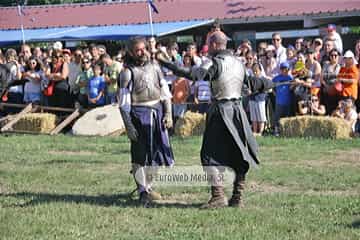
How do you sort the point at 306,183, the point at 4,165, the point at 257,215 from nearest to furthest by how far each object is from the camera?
the point at 257,215, the point at 306,183, the point at 4,165

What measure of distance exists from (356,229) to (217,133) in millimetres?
1817

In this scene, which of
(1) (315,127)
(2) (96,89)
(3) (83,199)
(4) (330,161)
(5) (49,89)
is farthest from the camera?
(5) (49,89)

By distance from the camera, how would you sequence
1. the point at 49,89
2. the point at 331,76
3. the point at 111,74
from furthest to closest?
the point at 49,89
the point at 111,74
the point at 331,76

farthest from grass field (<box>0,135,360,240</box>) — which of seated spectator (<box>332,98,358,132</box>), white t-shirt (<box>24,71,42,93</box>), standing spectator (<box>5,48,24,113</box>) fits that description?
standing spectator (<box>5,48,24,113</box>)

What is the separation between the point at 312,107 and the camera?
14008 mm

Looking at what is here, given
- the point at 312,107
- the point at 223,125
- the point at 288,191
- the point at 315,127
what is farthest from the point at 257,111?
the point at 223,125

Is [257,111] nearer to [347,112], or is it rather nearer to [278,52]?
[278,52]

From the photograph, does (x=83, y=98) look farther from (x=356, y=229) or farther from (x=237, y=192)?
(x=356, y=229)

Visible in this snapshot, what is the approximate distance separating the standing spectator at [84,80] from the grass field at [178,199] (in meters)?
3.43

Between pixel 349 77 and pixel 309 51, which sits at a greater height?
pixel 309 51

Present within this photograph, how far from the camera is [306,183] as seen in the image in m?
9.16

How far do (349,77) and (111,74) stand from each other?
4.88 m

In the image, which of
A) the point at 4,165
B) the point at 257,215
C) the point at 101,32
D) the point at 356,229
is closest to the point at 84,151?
the point at 4,165

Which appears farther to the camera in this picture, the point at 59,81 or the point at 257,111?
the point at 59,81
